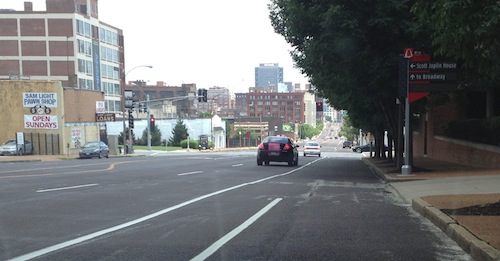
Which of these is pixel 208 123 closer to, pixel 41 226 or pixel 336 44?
pixel 336 44

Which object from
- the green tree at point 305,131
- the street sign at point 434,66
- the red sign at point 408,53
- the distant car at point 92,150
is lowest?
the green tree at point 305,131

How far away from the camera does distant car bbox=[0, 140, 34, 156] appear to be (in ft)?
144

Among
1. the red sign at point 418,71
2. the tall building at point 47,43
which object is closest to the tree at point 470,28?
the red sign at point 418,71

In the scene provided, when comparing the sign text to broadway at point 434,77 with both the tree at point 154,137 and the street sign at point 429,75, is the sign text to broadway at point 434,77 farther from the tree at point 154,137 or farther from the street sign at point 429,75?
the tree at point 154,137

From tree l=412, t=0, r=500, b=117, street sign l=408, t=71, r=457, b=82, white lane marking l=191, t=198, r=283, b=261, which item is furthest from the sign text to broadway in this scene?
white lane marking l=191, t=198, r=283, b=261

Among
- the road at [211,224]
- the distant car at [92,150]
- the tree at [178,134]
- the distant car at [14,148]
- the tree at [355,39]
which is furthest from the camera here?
the tree at [178,134]

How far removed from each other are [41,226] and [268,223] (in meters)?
3.93

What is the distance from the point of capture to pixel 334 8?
1587 centimetres

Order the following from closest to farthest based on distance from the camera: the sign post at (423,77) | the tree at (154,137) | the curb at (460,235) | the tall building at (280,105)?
the curb at (460,235) < the sign post at (423,77) < the tree at (154,137) < the tall building at (280,105)

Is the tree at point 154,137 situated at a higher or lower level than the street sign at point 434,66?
lower

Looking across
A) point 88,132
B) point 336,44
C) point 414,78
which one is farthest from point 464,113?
point 88,132

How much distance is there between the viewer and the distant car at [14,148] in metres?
43.8

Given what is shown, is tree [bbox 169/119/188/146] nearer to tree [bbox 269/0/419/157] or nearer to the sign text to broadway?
tree [bbox 269/0/419/157]

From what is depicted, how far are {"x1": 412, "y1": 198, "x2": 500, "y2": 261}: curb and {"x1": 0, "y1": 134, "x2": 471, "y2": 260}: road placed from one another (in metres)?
0.14
